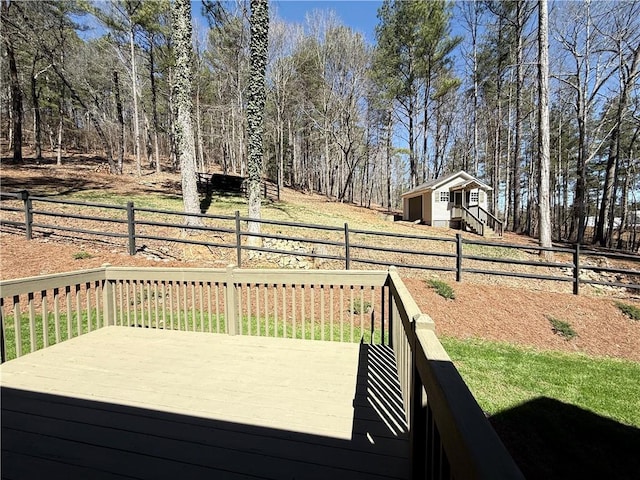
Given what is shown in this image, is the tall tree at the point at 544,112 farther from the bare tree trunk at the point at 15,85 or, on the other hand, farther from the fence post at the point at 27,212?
the bare tree trunk at the point at 15,85

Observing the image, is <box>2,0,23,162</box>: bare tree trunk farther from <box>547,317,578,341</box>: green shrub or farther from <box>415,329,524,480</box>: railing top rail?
<box>547,317,578,341</box>: green shrub

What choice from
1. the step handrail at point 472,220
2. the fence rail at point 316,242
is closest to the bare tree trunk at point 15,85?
the fence rail at point 316,242

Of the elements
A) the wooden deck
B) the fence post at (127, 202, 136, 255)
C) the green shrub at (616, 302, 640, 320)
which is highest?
the fence post at (127, 202, 136, 255)

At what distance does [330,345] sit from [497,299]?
189 inches

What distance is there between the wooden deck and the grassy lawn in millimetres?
1137

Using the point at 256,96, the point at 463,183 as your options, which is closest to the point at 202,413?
the point at 256,96

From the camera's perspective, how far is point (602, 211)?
631 inches

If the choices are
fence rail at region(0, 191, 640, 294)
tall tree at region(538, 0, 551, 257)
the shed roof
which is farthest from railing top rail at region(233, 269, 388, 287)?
the shed roof

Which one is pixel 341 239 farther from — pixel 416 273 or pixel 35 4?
pixel 35 4

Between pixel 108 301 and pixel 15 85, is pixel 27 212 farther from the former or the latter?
pixel 15 85

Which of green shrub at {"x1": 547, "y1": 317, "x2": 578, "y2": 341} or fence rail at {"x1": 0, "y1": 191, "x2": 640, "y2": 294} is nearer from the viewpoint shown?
green shrub at {"x1": 547, "y1": 317, "x2": 578, "y2": 341}

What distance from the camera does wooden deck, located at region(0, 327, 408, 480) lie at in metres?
1.86

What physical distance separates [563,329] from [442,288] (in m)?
2.16

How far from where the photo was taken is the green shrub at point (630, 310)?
21.8ft
